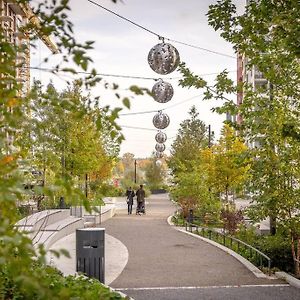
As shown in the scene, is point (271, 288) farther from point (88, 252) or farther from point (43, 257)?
point (43, 257)

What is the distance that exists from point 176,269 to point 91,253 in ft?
10.7

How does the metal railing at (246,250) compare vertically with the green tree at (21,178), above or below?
below

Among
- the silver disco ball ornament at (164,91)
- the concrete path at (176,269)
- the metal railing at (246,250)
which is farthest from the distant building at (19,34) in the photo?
the metal railing at (246,250)

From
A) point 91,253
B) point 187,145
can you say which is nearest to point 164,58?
point 91,253

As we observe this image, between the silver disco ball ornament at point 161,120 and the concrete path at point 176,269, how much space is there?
4053mm

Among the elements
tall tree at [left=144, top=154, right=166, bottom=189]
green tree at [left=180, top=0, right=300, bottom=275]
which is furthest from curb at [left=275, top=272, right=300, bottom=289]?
tall tree at [left=144, top=154, right=166, bottom=189]

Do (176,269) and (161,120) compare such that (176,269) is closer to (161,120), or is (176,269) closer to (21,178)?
(161,120)

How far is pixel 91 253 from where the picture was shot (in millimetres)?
10281

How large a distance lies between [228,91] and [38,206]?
1166cm

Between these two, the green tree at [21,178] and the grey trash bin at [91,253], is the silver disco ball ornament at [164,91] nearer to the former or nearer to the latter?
the grey trash bin at [91,253]

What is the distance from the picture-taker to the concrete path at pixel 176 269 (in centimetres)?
1065

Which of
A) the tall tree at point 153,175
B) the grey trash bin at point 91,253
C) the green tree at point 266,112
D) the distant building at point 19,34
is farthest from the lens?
the tall tree at point 153,175

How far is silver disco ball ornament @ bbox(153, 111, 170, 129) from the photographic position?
1938 centimetres

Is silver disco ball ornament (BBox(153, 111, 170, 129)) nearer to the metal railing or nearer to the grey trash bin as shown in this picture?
the metal railing
